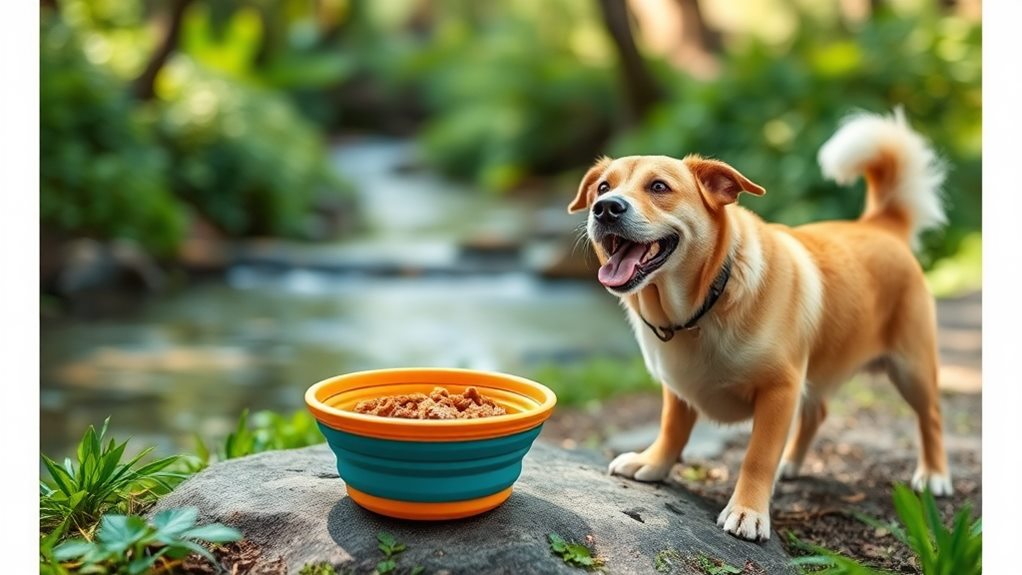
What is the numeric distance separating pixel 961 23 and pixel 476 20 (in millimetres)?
16871

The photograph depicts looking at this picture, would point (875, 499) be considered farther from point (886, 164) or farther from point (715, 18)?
point (715, 18)

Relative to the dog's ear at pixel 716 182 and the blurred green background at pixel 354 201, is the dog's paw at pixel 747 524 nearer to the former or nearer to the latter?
the dog's ear at pixel 716 182

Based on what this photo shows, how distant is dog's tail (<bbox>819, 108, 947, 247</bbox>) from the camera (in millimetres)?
3828

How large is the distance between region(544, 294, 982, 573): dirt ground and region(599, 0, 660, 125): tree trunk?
6.14m

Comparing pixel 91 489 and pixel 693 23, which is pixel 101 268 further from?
pixel 693 23

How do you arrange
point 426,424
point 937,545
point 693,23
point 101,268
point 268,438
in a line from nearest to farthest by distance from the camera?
point 426,424
point 937,545
point 268,438
point 101,268
point 693,23

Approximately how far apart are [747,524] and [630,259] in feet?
3.11

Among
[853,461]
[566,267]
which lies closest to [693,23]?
[566,267]

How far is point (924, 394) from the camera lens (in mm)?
3811

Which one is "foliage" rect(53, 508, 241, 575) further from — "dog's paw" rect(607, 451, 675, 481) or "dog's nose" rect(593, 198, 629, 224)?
"dog's paw" rect(607, 451, 675, 481)

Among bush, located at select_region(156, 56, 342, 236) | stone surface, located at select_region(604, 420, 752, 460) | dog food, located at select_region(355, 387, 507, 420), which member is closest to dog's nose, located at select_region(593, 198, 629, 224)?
dog food, located at select_region(355, 387, 507, 420)

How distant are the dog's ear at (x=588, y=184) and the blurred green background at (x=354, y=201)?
3150mm
